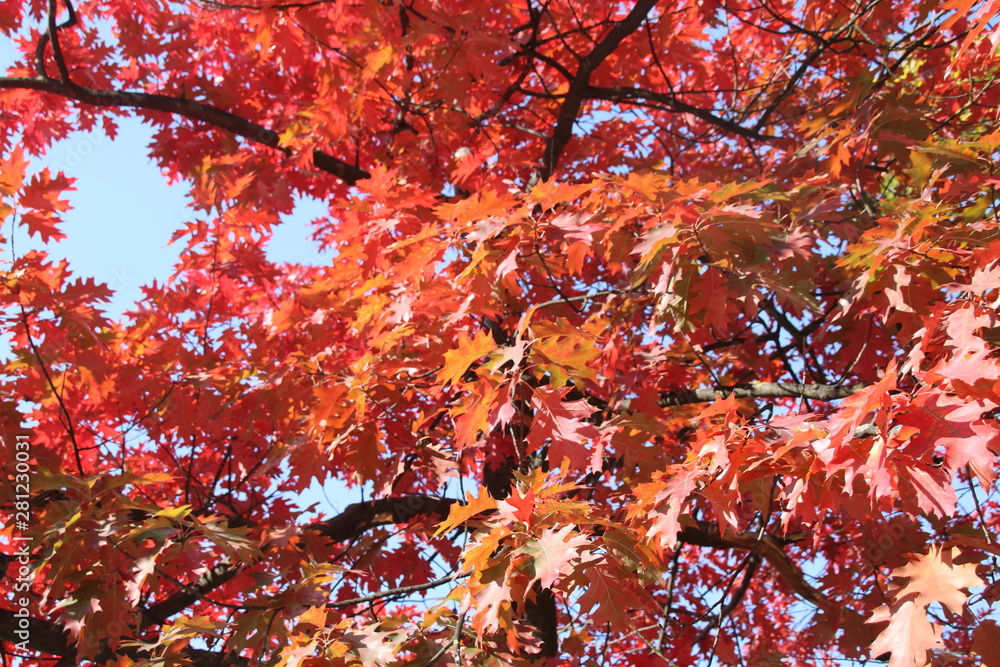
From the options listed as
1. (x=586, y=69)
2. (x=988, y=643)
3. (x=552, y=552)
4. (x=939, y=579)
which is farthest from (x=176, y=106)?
(x=988, y=643)

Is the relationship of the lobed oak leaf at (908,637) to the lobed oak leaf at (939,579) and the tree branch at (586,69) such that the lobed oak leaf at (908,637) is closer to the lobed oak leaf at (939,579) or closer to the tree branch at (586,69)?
→ the lobed oak leaf at (939,579)

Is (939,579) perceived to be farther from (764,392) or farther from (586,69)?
(586,69)

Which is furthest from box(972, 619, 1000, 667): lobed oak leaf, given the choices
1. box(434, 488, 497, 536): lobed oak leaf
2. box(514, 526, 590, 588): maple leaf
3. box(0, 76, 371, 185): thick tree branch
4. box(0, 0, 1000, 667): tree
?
box(0, 76, 371, 185): thick tree branch

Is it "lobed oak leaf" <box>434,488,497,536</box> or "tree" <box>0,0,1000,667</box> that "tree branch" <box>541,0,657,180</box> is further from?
"lobed oak leaf" <box>434,488,497,536</box>

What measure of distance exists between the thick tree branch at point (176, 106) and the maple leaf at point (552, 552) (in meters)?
3.54

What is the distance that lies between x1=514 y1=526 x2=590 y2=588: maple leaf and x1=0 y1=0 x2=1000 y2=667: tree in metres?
0.01

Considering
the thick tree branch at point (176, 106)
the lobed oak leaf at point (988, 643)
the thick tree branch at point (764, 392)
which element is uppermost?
the thick tree branch at point (176, 106)

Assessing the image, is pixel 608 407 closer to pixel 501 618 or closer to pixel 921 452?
pixel 501 618

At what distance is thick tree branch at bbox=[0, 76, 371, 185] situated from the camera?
4980 millimetres

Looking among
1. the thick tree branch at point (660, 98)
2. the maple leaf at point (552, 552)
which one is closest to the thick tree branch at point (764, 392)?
the maple leaf at point (552, 552)

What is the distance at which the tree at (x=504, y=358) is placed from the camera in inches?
81.5

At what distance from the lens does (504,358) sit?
7.59 ft

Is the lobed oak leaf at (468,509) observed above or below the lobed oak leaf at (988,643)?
above

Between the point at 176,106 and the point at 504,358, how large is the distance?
4.06 m
